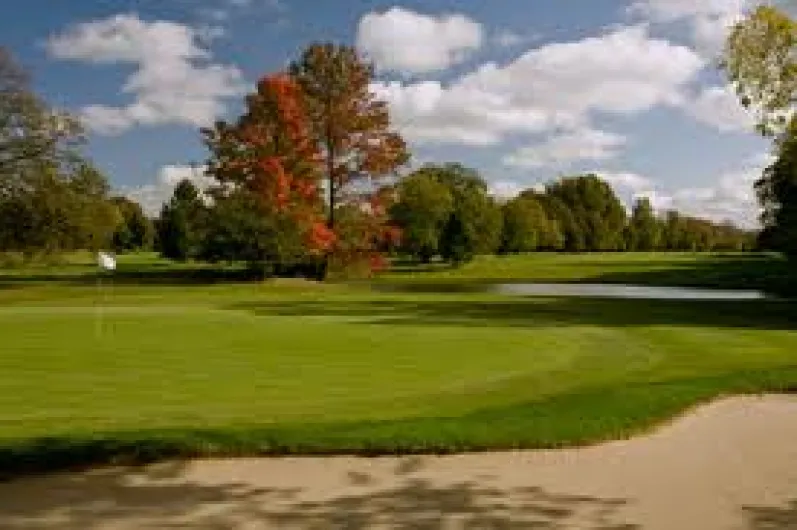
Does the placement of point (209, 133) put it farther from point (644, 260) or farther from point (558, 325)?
point (644, 260)

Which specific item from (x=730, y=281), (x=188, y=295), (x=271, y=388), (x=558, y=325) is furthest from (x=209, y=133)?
(x=271, y=388)

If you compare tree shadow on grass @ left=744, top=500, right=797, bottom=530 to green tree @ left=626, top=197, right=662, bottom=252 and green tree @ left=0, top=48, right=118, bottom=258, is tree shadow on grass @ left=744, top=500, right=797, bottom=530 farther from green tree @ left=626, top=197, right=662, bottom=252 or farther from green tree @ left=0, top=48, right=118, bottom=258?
green tree @ left=626, top=197, right=662, bottom=252

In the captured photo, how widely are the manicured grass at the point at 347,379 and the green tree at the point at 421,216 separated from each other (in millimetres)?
69862

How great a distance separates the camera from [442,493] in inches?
458

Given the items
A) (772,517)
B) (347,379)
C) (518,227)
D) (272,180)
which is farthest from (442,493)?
(518,227)

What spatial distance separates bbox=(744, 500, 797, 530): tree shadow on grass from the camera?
10.6m

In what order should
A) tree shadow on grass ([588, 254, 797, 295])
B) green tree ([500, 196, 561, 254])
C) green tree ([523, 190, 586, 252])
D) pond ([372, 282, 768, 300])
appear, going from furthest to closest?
green tree ([523, 190, 586, 252]) < green tree ([500, 196, 561, 254]) < tree shadow on grass ([588, 254, 797, 295]) < pond ([372, 282, 768, 300])

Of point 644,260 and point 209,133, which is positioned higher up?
point 209,133

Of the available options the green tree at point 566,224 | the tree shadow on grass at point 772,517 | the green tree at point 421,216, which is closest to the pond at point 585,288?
the green tree at point 421,216

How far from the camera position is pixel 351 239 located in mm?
66875

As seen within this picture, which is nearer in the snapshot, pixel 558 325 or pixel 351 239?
pixel 558 325

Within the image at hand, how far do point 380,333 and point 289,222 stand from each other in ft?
125

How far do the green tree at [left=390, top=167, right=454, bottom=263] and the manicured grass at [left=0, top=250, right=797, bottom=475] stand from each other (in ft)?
229

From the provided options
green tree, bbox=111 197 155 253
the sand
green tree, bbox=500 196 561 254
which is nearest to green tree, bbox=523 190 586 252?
green tree, bbox=500 196 561 254
